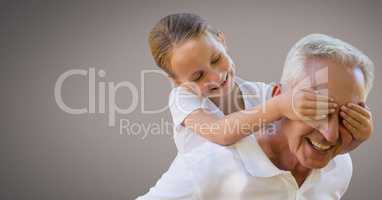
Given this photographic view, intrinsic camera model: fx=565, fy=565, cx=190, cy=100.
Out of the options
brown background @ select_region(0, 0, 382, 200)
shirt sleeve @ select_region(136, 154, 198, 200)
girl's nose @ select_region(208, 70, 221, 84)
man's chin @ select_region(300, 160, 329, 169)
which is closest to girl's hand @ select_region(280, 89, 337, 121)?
man's chin @ select_region(300, 160, 329, 169)

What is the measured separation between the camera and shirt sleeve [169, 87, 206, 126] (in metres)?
1.37

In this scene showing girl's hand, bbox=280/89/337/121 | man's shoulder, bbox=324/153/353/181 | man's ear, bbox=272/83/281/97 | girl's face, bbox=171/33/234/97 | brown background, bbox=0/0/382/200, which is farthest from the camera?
brown background, bbox=0/0/382/200

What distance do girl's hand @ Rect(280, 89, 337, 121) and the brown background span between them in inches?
65.6

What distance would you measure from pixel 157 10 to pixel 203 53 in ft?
4.11

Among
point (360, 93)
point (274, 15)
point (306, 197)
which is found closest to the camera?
point (360, 93)

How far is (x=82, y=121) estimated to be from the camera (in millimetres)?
2641

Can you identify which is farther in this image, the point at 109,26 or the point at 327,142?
the point at 109,26

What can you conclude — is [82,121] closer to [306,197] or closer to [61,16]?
[61,16]

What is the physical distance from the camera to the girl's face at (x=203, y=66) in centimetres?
130

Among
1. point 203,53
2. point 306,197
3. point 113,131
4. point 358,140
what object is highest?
point 203,53

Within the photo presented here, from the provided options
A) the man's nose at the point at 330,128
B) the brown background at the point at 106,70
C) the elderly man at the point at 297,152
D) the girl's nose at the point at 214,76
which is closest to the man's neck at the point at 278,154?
the elderly man at the point at 297,152

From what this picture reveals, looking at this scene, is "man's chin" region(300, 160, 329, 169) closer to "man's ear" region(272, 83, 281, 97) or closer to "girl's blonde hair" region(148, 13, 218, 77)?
"man's ear" region(272, 83, 281, 97)

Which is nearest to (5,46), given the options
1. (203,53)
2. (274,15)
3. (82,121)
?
(82,121)

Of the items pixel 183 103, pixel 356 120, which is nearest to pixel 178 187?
pixel 356 120
